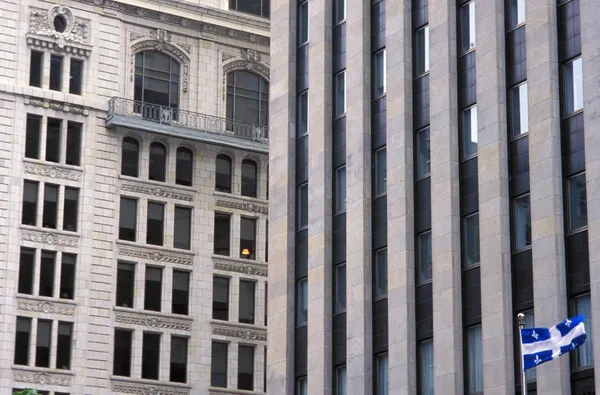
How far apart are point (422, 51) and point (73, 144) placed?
30785mm

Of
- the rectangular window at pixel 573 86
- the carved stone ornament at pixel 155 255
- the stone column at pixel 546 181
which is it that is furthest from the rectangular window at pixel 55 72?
the rectangular window at pixel 573 86

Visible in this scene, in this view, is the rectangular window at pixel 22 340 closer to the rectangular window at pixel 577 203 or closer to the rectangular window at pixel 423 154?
the rectangular window at pixel 423 154

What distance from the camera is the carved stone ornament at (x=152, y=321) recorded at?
268 ft

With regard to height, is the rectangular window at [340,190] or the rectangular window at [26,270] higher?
the rectangular window at [26,270]

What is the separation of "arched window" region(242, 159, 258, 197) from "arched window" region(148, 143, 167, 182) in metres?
4.84

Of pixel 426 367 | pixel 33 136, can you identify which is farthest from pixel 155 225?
pixel 426 367

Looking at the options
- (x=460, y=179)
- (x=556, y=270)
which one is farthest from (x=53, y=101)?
(x=556, y=270)

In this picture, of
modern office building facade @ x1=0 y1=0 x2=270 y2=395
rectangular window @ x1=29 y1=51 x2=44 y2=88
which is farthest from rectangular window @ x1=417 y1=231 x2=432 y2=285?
rectangular window @ x1=29 y1=51 x2=44 y2=88

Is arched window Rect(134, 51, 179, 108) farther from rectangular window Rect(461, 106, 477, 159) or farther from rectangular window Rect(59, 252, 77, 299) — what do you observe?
rectangular window Rect(461, 106, 477, 159)

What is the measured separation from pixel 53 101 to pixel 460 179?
34.3 m

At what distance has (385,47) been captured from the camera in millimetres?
58219

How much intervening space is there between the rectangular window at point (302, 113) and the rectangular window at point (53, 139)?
879 inches

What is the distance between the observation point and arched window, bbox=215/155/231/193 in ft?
284

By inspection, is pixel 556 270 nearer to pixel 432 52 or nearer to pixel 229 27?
pixel 432 52
